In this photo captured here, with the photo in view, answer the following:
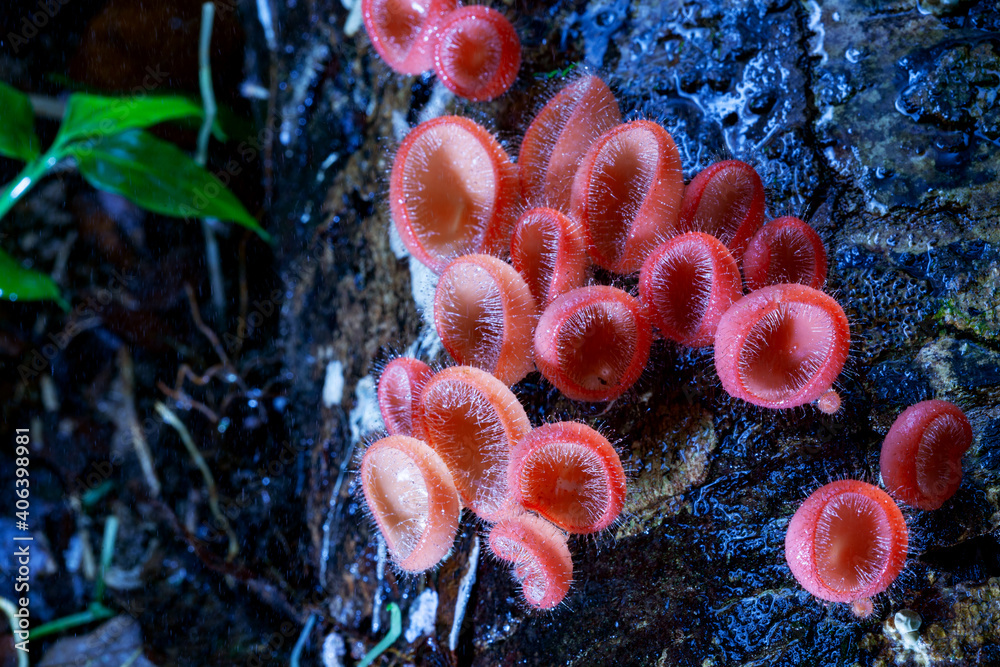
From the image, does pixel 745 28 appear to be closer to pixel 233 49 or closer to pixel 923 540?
pixel 923 540

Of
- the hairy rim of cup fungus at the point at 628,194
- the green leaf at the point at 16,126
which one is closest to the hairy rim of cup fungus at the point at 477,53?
the hairy rim of cup fungus at the point at 628,194

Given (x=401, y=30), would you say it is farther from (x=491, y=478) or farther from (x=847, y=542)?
(x=847, y=542)

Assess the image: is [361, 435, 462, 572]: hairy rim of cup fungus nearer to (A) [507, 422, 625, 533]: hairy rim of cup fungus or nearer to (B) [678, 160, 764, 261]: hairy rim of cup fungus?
(A) [507, 422, 625, 533]: hairy rim of cup fungus

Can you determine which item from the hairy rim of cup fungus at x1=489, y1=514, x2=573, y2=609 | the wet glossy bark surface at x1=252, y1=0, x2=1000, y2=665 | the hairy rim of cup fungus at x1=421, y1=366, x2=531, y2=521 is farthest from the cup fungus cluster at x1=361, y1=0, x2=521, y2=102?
the hairy rim of cup fungus at x1=489, y1=514, x2=573, y2=609

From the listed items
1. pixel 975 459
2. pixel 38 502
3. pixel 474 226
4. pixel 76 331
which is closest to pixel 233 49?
pixel 76 331

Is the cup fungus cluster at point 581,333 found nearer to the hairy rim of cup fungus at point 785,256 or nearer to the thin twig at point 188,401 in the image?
the hairy rim of cup fungus at point 785,256
